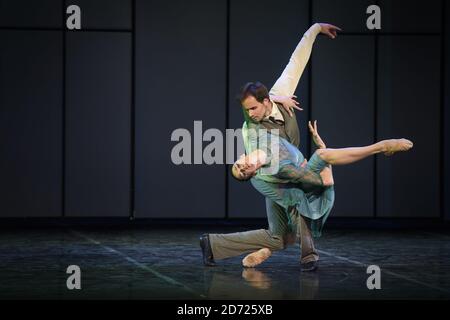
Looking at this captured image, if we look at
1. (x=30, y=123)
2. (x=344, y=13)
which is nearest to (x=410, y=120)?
(x=344, y=13)

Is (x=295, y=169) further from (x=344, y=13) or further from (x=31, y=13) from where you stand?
(x=31, y=13)

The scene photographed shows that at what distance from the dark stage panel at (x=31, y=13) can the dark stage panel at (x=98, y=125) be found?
0.46 metres

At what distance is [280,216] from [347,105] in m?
5.58

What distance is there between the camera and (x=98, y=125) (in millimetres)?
12375

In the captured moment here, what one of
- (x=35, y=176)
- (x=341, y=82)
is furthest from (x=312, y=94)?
(x=35, y=176)

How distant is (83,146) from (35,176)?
794mm

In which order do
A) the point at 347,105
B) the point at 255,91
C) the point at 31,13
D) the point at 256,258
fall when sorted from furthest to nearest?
the point at 347,105, the point at 31,13, the point at 256,258, the point at 255,91

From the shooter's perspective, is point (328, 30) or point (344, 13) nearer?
point (328, 30)

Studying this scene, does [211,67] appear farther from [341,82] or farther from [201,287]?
[201,287]

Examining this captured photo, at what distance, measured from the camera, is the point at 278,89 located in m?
7.29

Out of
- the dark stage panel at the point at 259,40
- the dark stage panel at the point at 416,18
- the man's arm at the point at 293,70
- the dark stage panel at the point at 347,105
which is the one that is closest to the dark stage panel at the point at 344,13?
the dark stage panel at the point at 347,105

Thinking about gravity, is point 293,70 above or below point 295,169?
above

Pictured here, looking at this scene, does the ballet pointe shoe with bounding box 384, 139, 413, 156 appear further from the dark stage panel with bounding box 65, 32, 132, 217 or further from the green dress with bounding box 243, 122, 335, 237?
the dark stage panel with bounding box 65, 32, 132, 217

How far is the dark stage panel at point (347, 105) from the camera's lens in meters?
12.5
